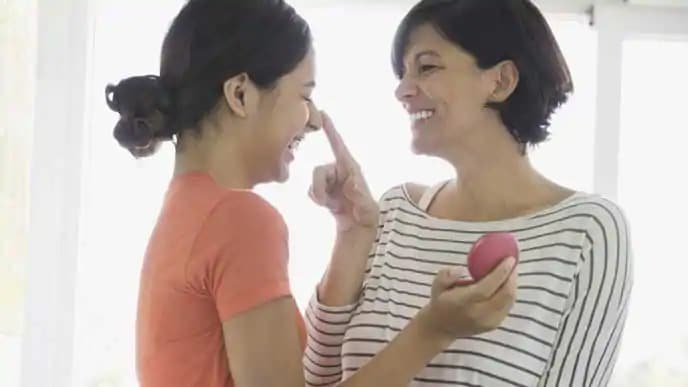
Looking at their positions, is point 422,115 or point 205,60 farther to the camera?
point 422,115

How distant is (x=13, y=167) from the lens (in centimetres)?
168

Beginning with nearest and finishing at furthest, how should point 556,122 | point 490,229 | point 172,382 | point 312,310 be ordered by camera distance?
point 172,382 < point 490,229 < point 312,310 < point 556,122

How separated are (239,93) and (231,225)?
163 mm

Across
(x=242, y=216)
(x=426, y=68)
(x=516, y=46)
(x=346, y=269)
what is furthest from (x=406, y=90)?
(x=242, y=216)

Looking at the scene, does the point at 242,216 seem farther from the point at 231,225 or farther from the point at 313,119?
the point at 313,119

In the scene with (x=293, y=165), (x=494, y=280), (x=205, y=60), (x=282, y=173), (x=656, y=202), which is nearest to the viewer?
(x=494, y=280)

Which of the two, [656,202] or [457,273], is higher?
[656,202]

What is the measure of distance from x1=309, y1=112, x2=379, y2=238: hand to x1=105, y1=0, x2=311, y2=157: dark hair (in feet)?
0.64

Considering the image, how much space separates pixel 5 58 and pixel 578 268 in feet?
3.67

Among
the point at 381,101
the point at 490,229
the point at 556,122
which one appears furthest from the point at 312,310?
the point at 556,122

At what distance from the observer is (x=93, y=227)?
187cm

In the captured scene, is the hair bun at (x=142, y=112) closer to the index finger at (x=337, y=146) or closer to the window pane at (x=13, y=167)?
the index finger at (x=337, y=146)

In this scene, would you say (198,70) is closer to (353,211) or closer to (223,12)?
(223,12)

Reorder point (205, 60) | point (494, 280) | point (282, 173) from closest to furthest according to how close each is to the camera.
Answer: point (494, 280), point (205, 60), point (282, 173)
